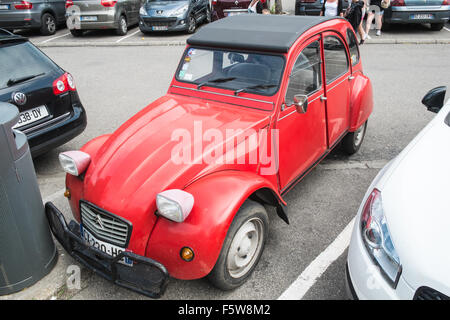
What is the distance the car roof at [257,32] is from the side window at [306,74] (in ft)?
0.73

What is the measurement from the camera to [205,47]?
13.1 feet

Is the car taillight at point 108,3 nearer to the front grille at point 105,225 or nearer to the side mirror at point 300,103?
the side mirror at point 300,103

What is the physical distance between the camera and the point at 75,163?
10.7 feet

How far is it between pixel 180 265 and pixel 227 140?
112cm

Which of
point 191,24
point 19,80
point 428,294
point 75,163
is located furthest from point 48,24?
point 428,294

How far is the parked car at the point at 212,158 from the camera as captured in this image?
8.97 feet

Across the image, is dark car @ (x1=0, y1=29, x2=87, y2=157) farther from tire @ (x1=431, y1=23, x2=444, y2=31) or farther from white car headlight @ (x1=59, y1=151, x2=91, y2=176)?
tire @ (x1=431, y1=23, x2=444, y2=31)

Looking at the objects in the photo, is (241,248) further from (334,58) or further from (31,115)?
(31,115)

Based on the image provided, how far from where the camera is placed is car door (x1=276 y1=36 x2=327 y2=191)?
367 centimetres

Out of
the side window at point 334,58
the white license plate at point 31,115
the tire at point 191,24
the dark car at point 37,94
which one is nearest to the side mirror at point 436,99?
the side window at point 334,58

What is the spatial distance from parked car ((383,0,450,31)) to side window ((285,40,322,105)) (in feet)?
29.5

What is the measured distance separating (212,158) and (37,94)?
2.67 meters

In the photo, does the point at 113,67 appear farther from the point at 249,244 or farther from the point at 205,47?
the point at 249,244
